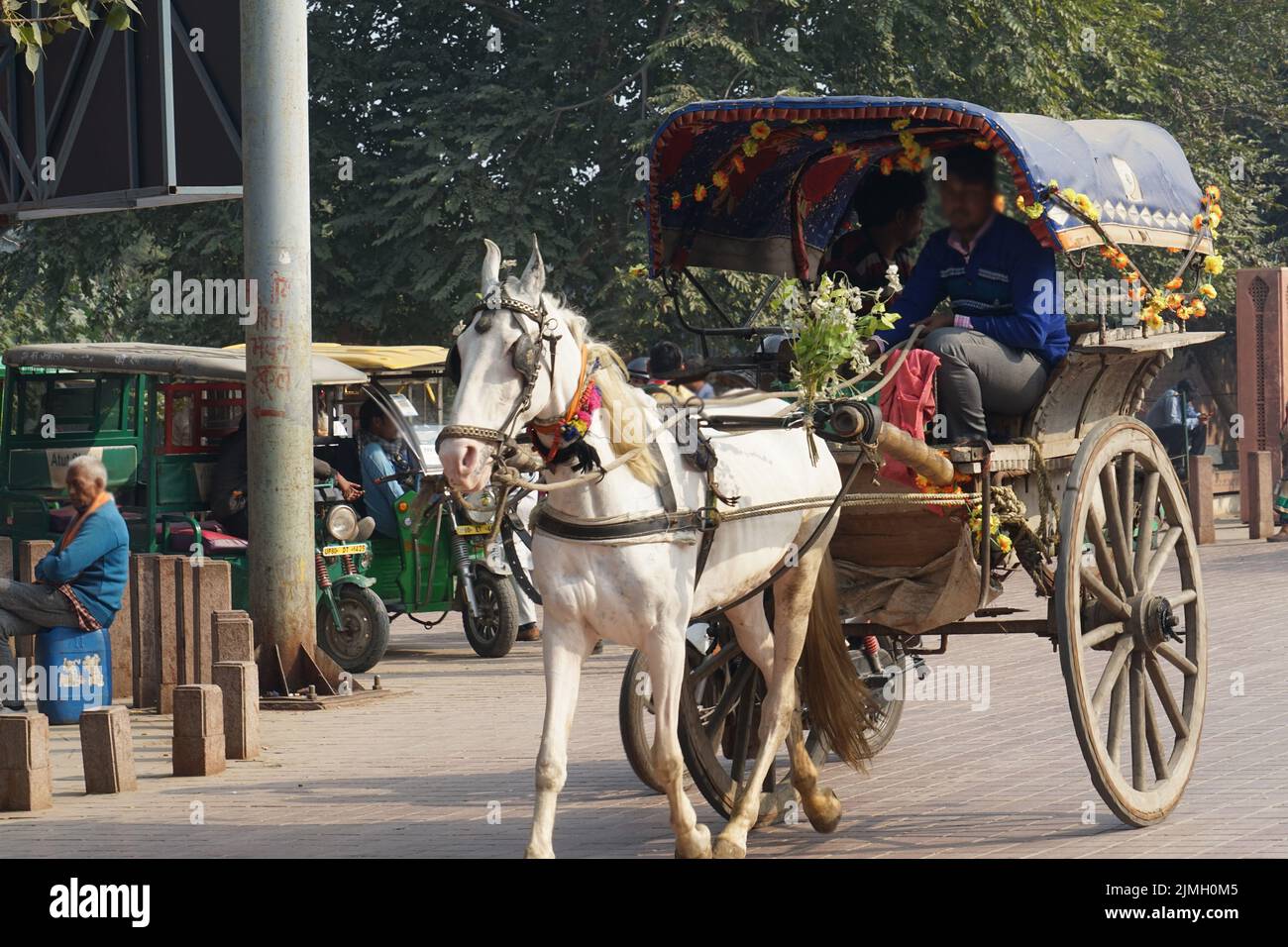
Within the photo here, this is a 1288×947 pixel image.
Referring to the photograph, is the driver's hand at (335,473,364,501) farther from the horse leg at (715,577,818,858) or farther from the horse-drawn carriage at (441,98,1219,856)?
the horse leg at (715,577,818,858)

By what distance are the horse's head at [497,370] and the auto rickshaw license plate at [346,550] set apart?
7887mm

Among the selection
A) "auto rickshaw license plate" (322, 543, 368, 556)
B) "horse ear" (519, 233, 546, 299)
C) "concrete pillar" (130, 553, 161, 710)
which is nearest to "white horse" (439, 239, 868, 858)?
"horse ear" (519, 233, 546, 299)

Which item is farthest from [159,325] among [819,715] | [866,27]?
[819,715]

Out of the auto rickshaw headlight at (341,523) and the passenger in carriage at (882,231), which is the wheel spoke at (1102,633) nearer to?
the passenger in carriage at (882,231)

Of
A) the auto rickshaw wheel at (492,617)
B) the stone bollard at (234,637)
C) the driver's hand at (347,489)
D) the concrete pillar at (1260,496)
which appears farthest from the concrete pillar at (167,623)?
the concrete pillar at (1260,496)

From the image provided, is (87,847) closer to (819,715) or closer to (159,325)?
(819,715)

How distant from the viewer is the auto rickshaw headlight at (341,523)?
44.7 feet

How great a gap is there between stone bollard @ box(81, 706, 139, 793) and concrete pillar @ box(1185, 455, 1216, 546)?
16.9 metres

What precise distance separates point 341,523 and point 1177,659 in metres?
7.30

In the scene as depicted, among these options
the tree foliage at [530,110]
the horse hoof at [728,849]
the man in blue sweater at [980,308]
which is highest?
the tree foliage at [530,110]

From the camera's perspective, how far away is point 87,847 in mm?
7648

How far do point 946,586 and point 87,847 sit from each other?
3.79 metres

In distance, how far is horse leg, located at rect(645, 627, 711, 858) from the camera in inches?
253

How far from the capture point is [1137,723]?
761 cm
